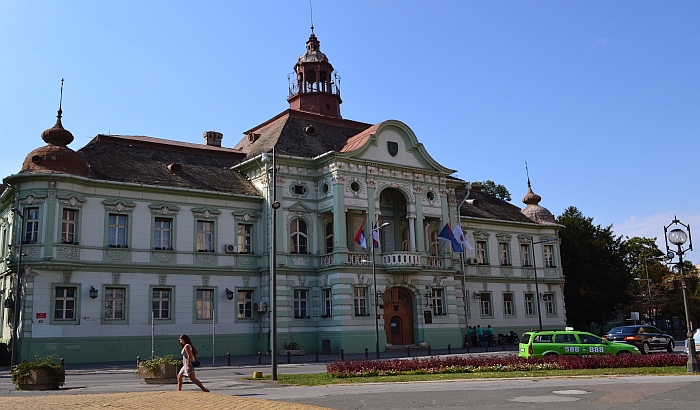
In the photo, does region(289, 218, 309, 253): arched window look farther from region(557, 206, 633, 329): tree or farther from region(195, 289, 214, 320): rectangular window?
region(557, 206, 633, 329): tree

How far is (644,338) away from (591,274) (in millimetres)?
24464

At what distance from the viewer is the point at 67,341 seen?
31172 millimetres

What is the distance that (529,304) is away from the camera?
163 feet

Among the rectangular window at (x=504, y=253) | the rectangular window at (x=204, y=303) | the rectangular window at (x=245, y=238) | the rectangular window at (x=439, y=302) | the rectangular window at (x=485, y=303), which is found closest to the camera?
the rectangular window at (x=204, y=303)

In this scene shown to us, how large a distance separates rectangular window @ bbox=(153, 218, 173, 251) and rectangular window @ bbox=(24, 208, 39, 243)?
5815mm

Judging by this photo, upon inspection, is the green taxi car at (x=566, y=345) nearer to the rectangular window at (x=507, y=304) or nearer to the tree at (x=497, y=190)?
the rectangular window at (x=507, y=304)

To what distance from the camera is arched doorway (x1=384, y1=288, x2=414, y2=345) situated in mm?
39344

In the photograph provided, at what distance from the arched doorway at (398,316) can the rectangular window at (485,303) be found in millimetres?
8956

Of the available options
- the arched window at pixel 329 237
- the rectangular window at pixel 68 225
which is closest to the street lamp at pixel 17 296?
the rectangular window at pixel 68 225

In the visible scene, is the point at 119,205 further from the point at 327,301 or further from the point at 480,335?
the point at 480,335

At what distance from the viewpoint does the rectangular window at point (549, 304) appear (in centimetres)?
4991

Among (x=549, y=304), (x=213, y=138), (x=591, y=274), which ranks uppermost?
(x=213, y=138)

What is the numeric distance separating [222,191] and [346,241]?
763 centimetres

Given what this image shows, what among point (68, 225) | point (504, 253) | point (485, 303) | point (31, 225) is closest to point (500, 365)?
point (68, 225)
